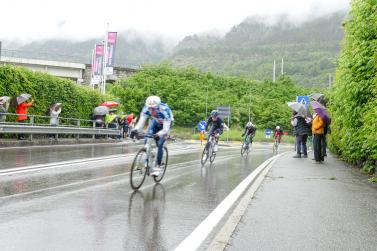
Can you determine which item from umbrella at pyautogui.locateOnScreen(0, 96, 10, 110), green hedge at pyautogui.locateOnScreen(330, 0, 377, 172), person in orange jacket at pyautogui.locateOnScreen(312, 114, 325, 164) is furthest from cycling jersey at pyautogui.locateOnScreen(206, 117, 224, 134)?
umbrella at pyautogui.locateOnScreen(0, 96, 10, 110)

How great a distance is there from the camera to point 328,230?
5.53 m

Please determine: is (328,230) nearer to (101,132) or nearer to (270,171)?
(270,171)

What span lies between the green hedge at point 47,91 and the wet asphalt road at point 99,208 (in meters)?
10.5

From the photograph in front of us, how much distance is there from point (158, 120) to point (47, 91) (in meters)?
15.3

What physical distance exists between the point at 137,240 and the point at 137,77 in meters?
64.4

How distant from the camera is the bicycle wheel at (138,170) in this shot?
8.10 metres

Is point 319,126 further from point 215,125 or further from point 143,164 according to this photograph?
point 143,164

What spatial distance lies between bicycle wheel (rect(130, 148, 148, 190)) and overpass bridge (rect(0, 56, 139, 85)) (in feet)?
202

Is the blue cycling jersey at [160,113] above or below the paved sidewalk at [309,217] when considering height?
above

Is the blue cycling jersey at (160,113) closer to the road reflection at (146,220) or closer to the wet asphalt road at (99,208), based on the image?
the wet asphalt road at (99,208)

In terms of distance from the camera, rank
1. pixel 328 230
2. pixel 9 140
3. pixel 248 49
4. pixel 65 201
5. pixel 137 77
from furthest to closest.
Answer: pixel 248 49, pixel 137 77, pixel 9 140, pixel 65 201, pixel 328 230

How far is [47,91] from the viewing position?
22969mm

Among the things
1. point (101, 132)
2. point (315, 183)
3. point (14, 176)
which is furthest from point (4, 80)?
point (315, 183)

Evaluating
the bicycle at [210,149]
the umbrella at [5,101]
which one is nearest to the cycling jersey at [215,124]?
the bicycle at [210,149]
